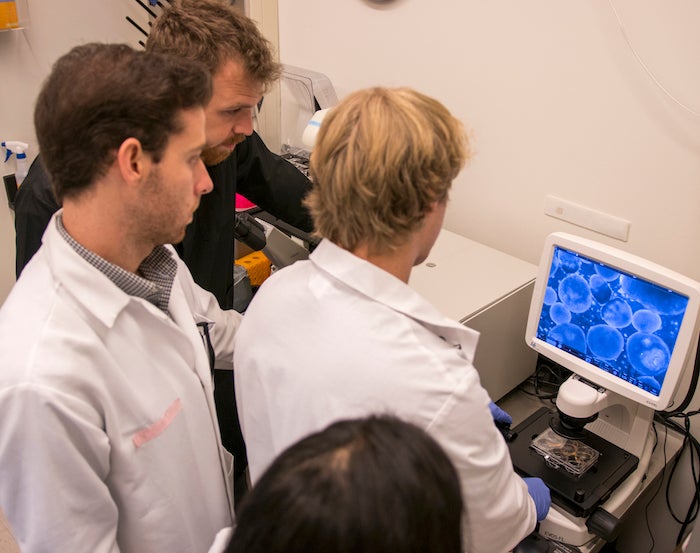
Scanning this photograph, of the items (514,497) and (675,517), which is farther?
(675,517)

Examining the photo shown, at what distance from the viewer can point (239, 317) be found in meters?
1.42

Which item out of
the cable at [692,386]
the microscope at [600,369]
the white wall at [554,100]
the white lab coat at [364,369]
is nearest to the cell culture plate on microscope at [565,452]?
the microscope at [600,369]

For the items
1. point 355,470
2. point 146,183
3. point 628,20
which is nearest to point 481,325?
point 628,20

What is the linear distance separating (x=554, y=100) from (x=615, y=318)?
2.21 ft

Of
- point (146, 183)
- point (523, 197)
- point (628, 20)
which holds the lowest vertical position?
point (523, 197)

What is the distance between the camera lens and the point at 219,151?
135 centimetres

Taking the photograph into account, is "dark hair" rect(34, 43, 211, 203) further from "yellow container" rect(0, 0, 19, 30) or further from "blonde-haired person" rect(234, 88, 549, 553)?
"yellow container" rect(0, 0, 19, 30)

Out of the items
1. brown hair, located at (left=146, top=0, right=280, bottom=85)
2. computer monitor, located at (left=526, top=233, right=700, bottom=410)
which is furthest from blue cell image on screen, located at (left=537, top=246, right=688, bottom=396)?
brown hair, located at (left=146, top=0, right=280, bottom=85)

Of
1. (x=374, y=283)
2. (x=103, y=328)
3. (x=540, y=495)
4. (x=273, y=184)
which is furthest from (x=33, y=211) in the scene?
(x=540, y=495)

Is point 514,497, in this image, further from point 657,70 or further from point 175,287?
point 657,70

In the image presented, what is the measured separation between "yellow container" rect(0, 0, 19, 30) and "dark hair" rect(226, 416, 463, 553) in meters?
2.38

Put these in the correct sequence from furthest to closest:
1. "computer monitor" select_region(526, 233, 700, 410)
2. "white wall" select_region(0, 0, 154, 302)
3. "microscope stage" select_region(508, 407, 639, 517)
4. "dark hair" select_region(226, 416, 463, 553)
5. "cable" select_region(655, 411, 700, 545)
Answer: "white wall" select_region(0, 0, 154, 302)
"cable" select_region(655, 411, 700, 545)
"microscope stage" select_region(508, 407, 639, 517)
"computer monitor" select_region(526, 233, 700, 410)
"dark hair" select_region(226, 416, 463, 553)

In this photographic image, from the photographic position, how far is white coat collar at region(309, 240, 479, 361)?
0.86 metres

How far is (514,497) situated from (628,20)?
114 centimetres
